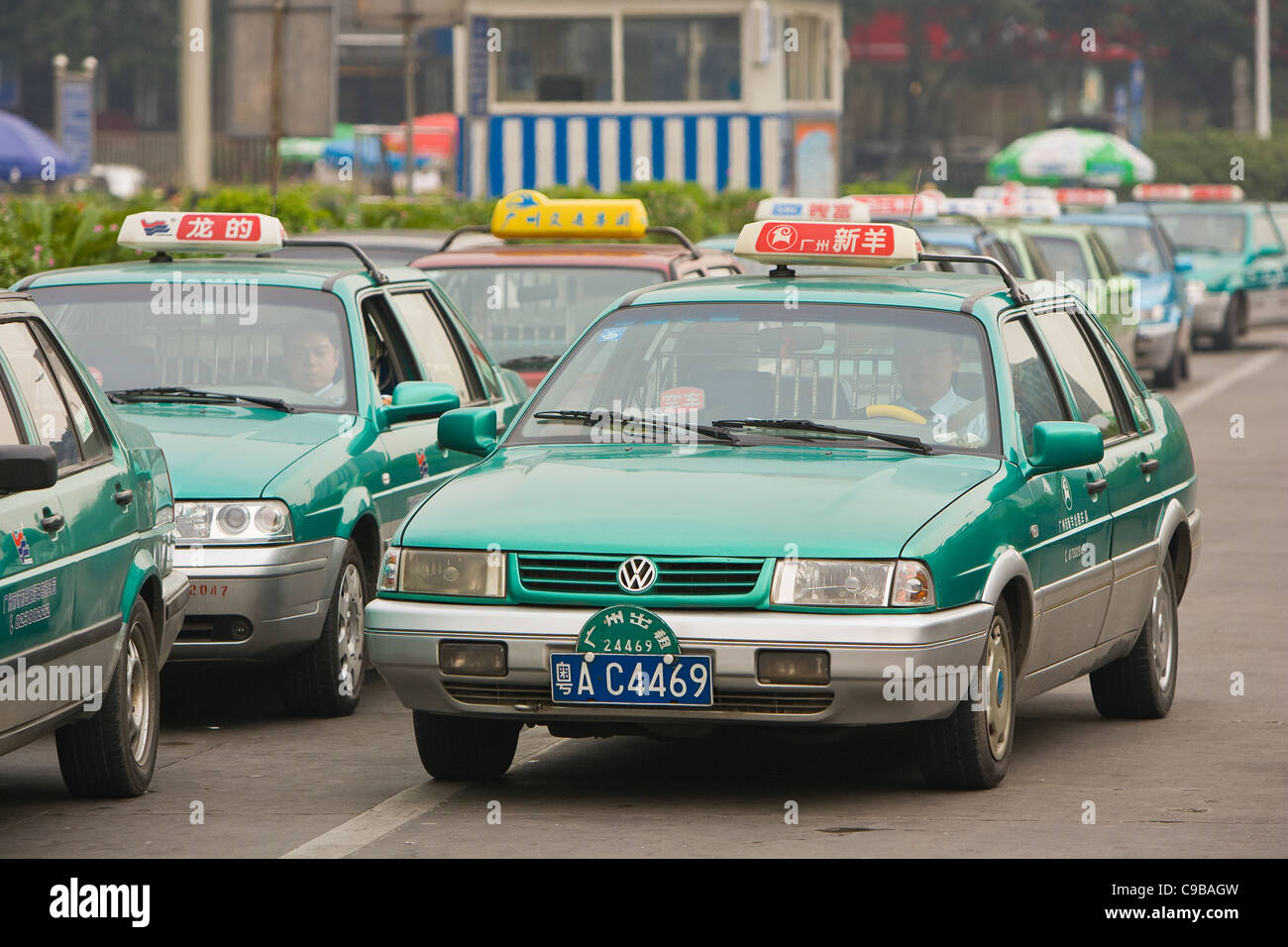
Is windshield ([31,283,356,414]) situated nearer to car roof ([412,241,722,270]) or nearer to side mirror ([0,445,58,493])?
side mirror ([0,445,58,493])

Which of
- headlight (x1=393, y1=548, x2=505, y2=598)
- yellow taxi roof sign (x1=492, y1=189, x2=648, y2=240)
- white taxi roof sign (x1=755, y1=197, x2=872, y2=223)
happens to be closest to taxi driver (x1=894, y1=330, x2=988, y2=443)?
headlight (x1=393, y1=548, x2=505, y2=598)

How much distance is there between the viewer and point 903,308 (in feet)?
26.6

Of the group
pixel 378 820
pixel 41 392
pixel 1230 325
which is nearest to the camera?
pixel 378 820

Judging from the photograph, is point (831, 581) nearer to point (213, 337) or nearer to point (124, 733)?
point (124, 733)

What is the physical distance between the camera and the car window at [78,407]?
7.31m

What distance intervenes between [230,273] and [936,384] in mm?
3281

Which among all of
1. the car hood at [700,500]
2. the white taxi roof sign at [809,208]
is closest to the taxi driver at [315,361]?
the car hood at [700,500]

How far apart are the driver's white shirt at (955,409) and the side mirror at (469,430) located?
140cm

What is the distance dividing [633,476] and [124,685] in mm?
1553

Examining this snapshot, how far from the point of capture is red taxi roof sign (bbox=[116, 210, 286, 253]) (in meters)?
10.4

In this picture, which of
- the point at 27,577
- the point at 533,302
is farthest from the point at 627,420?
the point at 533,302

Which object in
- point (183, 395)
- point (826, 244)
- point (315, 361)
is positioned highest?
point (826, 244)

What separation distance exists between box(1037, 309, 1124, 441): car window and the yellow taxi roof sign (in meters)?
4.77

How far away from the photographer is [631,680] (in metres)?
6.84
